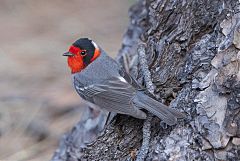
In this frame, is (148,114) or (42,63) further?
(42,63)

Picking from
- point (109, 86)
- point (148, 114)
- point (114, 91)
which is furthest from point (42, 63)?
point (148, 114)

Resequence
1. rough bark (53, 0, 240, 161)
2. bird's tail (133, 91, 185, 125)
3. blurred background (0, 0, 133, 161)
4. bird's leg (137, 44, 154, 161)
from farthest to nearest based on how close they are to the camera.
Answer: blurred background (0, 0, 133, 161)
bird's leg (137, 44, 154, 161)
bird's tail (133, 91, 185, 125)
rough bark (53, 0, 240, 161)

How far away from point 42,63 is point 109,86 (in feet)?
14.1

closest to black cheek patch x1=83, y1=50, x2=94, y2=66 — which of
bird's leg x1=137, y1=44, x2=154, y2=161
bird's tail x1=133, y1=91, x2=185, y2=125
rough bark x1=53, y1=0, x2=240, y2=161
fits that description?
rough bark x1=53, y1=0, x2=240, y2=161

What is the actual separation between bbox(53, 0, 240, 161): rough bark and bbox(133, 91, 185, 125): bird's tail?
0.08 meters

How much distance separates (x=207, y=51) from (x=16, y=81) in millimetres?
4929

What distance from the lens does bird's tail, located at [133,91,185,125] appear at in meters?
3.76

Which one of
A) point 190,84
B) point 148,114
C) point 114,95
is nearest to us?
point 190,84

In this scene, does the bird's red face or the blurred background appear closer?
the bird's red face

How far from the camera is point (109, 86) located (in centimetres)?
483

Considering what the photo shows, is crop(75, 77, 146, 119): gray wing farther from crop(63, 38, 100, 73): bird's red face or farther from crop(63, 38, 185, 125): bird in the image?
crop(63, 38, 100, 73): bird's red face

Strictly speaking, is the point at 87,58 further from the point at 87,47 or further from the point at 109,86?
the point at 109,86

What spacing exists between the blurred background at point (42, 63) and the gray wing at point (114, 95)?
6.82ft

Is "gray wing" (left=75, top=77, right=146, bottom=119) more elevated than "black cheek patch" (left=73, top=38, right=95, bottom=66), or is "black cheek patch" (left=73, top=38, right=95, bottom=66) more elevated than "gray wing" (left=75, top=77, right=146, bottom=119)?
"black cheek patch" (left=73, top=38, right=95, bottom=66)
